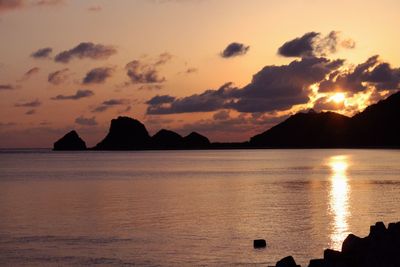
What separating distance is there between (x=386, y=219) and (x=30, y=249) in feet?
110

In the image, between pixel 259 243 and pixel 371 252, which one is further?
pixel 259 243

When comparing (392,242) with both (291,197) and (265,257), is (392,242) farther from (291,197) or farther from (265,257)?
(291,197)

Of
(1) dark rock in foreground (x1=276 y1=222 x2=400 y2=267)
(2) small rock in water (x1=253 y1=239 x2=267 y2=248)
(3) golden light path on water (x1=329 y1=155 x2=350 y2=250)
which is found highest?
(1) dark rock in foreground (x1=276 y1=222 x2=400 y2=267)

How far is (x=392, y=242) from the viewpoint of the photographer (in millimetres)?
30062

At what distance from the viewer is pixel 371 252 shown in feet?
96.7

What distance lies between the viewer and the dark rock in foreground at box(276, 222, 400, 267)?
95.0ft

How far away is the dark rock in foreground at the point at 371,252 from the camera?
95.0 feet

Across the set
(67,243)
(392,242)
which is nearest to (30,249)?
(67,243)

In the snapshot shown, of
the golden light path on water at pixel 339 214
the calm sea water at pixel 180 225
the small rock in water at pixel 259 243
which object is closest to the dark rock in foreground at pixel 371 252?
the calm sea water at pixel 180 225

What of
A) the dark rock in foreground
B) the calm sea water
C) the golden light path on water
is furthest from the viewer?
the golden light path on water

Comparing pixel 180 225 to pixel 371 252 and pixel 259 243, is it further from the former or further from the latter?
pixel 371 252

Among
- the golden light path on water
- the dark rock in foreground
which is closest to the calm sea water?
the golden light path on water

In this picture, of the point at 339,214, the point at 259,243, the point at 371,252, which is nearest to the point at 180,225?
the point at 259,243

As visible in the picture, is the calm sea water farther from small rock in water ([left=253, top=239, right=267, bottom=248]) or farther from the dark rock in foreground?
the dark rock in foreground
